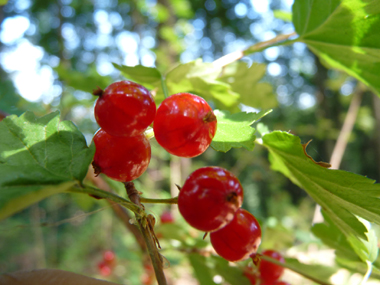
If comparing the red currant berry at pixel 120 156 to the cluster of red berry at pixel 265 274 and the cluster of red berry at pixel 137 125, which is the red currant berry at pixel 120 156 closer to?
the cluster of red berry at pixel 137 125

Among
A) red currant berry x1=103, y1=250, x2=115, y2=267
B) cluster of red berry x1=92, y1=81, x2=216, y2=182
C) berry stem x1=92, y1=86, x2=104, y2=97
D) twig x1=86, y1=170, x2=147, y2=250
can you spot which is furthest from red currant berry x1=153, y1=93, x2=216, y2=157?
red currant berry x1=103, y1=250, x2=115, y2=267

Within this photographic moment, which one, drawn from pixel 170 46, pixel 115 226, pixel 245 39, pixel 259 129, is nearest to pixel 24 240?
pixel 115 226

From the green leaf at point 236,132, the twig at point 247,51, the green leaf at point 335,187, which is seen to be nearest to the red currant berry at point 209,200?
the green leaf at point 236,132

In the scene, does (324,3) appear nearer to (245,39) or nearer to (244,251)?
(244,251)

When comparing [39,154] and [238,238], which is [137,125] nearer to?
[39,154]

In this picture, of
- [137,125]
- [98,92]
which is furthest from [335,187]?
[98,92]

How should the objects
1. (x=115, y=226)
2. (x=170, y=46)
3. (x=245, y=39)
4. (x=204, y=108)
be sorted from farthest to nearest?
(x=245, y=39)
(x=115, y=226)
(x=170, y=46)
(x=204, y=108)

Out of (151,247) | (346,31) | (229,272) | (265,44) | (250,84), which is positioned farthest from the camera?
(250,84)
